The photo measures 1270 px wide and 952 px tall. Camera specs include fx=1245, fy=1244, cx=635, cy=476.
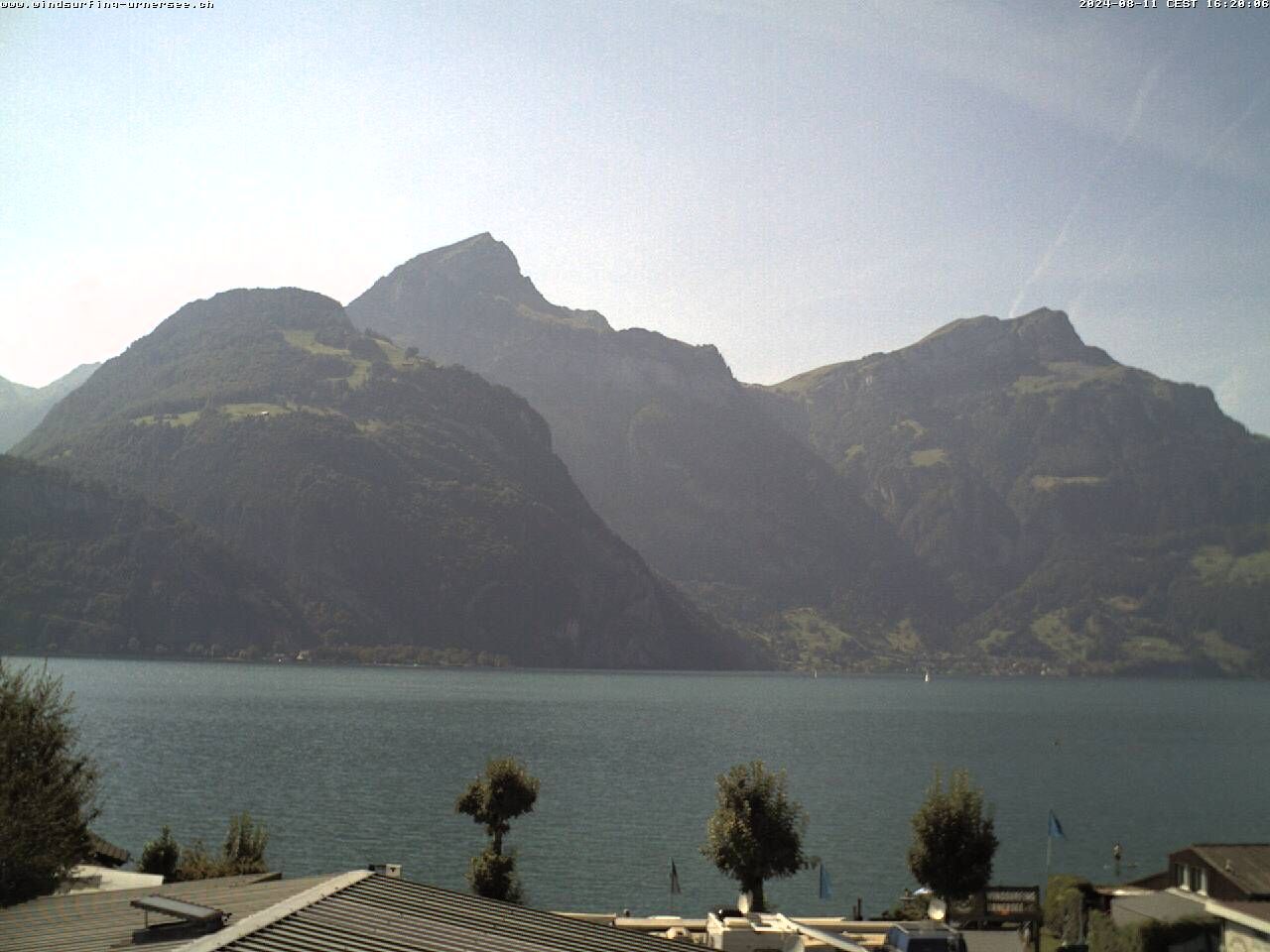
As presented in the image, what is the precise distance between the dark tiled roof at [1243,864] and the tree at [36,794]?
40.9 metres

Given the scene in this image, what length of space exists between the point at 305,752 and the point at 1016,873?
80.8m

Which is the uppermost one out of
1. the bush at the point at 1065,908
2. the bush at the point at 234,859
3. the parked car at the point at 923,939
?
the parked car at the point at 923,939

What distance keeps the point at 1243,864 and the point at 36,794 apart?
43.7 meters

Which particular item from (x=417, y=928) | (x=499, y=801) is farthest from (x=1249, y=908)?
(x=417, y=928)

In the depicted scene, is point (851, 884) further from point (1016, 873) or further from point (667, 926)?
point (667, 926)

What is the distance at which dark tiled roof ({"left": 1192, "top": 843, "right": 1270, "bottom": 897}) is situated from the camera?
4656 centimetres

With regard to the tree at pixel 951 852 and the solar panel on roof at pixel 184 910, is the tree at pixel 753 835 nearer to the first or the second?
the tree at pixel 951 852

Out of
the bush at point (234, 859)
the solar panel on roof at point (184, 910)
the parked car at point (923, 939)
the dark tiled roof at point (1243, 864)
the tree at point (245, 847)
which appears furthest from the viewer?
the tree at point (245, 847)

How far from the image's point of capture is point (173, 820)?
286ft

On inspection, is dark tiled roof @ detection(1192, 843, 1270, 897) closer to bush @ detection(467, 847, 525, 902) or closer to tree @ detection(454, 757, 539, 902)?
tree @ detection(454, 757, 539, 902)

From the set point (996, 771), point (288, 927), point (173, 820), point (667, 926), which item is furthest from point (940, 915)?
point (996, 771)

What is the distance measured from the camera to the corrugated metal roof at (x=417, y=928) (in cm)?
2136

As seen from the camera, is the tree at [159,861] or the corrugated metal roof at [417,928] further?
the tree at [159,861]

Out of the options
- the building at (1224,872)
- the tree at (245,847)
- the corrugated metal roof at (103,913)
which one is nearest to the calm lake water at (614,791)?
the tree at (245,847)
